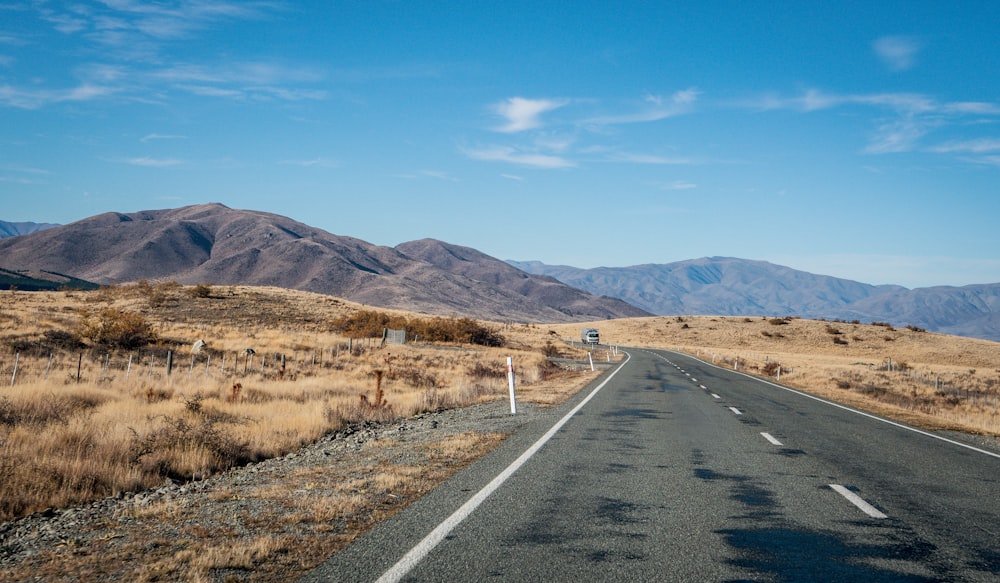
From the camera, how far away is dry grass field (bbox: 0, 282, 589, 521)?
28.8 ft

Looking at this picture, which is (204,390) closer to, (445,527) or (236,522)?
(236,522)

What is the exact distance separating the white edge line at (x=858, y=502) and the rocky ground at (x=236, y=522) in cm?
451

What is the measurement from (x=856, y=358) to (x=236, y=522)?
262 ft

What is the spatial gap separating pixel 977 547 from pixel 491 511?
4046 millimetres

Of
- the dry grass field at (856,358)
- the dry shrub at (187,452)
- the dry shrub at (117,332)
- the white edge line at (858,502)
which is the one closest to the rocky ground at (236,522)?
the dry shrub at (187,452)

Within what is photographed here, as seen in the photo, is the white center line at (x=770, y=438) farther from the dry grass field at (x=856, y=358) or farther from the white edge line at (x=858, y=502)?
the dry grass field at (x=856, y=358)

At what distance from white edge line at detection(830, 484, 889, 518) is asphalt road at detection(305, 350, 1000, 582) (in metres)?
0.03

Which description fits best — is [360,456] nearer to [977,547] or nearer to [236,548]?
[236,548]

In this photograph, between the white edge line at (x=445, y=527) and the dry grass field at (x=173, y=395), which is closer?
the white edge line at (x=445, y=527)

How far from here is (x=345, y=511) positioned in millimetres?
6387

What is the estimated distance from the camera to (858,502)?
681cm

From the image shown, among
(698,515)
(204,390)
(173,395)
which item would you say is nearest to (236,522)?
(698,515)

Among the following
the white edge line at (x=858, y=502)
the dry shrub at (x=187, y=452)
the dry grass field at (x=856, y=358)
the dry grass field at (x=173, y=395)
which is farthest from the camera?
the dry grass field at (x=856, y=358)

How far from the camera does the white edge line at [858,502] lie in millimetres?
6346
